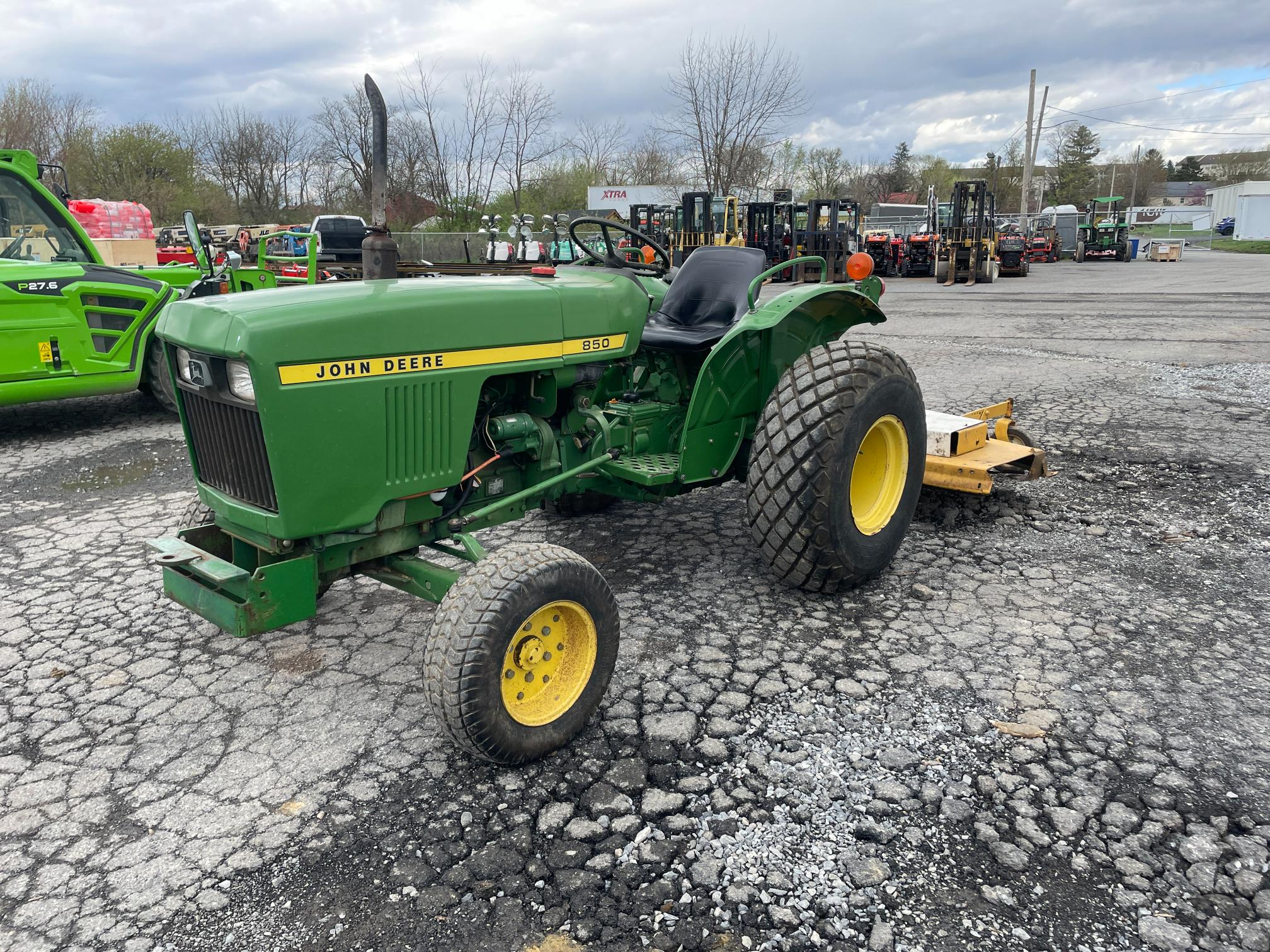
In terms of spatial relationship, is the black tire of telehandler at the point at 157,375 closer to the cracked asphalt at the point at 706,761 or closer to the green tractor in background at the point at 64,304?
the green tractor in background at the point at 64,304

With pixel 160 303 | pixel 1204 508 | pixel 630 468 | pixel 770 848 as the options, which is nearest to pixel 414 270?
pixel 160 303

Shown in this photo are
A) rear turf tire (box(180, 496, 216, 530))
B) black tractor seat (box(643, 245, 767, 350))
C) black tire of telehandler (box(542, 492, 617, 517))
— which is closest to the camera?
rear turf tire (box(180, 496, 216, 530))

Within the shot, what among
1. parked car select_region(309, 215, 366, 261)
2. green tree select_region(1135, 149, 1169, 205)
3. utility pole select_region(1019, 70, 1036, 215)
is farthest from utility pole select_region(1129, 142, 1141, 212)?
parked car select_region(309, 215, 366, 261)

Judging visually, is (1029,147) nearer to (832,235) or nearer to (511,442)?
(832,235)

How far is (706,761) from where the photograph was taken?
278 cm

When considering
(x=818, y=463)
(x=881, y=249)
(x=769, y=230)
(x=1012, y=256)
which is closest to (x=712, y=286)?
(x=818, y=463)

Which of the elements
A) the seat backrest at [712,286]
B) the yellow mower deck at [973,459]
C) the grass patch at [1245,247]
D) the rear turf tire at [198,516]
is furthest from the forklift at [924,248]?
the rear turf tire at [198,516]

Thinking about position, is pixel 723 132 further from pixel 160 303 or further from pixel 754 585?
pixel 754 585

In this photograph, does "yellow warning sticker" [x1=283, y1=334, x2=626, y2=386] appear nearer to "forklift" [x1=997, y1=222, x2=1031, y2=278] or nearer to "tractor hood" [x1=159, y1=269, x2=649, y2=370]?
"tractor hood" [x1=159, y1=269, x2=649, y2=370]

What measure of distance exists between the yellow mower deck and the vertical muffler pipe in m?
2.78

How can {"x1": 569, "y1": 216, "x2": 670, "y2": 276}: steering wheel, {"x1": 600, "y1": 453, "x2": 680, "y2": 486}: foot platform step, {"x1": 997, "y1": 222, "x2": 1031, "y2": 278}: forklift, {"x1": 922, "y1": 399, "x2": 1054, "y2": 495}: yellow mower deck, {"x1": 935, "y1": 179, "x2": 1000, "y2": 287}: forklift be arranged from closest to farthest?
1. {"x1": 600, "y1": 453, "x2": 680, "y2": 486}: foot platform step
2. {"x1": 569, "y1": 216, "x2": 670, "y2": 276}: steering wheel
3. {"x1": 922, "y1": 399, "x2": 1054, "y2": 495}: yellow mower deck
4. {"x1": 935, "y1": 179, "x2": 1000, "y2": 287}: forklift
5. {"x1": 997, "y1": 222, "x2": 1031, "y2": 278}: forklift

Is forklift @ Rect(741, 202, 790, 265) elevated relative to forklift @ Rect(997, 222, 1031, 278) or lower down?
elevated

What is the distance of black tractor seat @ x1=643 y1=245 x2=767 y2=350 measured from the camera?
4.34m

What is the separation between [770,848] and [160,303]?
680 cm
